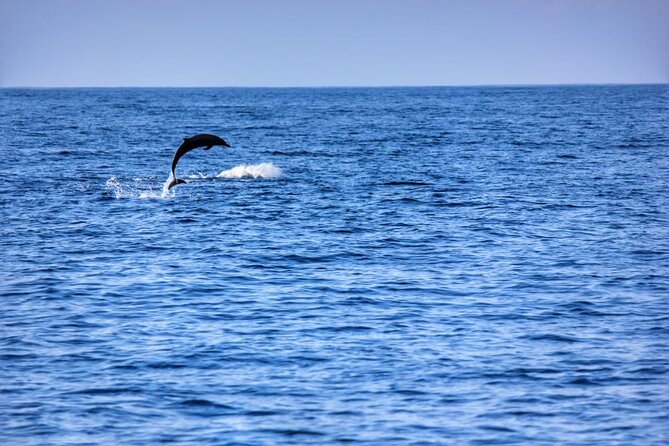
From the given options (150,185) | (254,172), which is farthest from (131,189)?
(254,172)

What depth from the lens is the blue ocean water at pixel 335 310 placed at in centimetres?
1457

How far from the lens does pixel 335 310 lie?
20656mm

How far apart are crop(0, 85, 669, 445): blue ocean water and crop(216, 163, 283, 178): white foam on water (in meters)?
1.91

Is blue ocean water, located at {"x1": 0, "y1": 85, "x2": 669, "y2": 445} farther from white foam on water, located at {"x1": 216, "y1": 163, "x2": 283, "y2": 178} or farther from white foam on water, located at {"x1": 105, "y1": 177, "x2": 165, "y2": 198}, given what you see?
white foam on water, located at {"x1": 216, "y1": 163, "x2": 283, "y2": 178}

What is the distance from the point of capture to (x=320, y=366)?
1681 centimetres

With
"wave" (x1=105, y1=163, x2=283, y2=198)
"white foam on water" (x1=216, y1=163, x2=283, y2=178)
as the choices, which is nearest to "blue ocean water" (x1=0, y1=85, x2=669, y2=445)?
"wave" (x1=105, y1=163, x2=283, y2=198)

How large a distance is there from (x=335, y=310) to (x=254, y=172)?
27.9 metres

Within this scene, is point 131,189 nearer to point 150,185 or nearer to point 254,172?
point 150,185

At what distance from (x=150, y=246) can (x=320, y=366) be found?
485 inches

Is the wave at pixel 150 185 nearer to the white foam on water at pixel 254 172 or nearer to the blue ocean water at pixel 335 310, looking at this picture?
the white foam on water at pixel 254 172

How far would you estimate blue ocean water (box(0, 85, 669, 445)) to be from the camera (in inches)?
574

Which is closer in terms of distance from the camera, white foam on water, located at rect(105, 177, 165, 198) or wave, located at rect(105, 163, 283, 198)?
white foam on water, located at rect(105, 177, 165, 198)

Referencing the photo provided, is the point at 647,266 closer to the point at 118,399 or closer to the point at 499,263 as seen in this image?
the point at 499,263

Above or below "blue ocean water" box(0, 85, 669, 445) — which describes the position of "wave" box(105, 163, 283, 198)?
above
